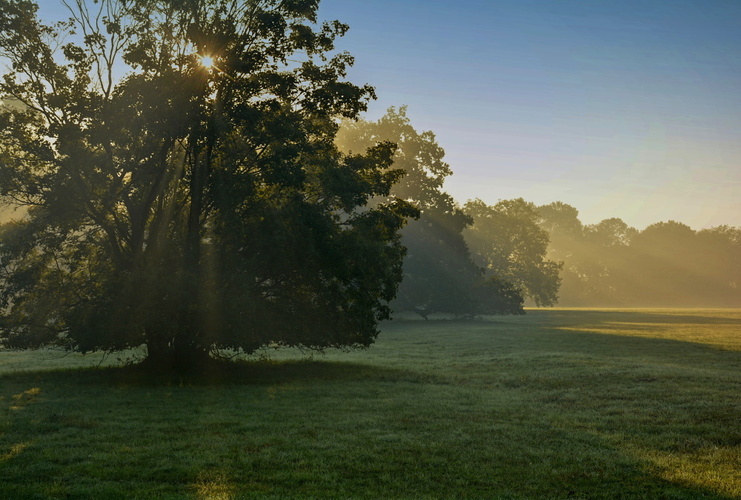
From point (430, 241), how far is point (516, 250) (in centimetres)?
4840

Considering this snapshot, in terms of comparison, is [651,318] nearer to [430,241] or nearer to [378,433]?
[430,241]

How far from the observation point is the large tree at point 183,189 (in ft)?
72.9

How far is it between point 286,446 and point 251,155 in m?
13.3

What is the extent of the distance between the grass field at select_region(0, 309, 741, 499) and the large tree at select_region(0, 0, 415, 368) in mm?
2000

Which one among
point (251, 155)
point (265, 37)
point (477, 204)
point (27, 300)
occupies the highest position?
point (477, 204)

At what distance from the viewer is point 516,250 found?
122 metres

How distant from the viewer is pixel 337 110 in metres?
25.0

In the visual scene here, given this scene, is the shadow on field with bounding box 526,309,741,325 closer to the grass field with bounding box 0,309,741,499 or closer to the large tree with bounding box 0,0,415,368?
the grass field with bounding box 0,309,741,499

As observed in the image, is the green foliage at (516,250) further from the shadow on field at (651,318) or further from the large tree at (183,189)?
the large tree at (183,189)

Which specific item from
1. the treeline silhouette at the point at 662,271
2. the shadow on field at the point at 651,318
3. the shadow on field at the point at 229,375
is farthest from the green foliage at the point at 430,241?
the treeline silhouette at the point at 662,271

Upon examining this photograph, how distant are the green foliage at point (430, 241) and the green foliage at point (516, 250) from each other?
3736 cm

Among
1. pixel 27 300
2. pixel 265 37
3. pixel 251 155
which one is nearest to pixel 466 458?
pixel 251 155

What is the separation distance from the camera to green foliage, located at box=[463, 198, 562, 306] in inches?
4670

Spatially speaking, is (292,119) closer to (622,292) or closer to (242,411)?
(242,411)
